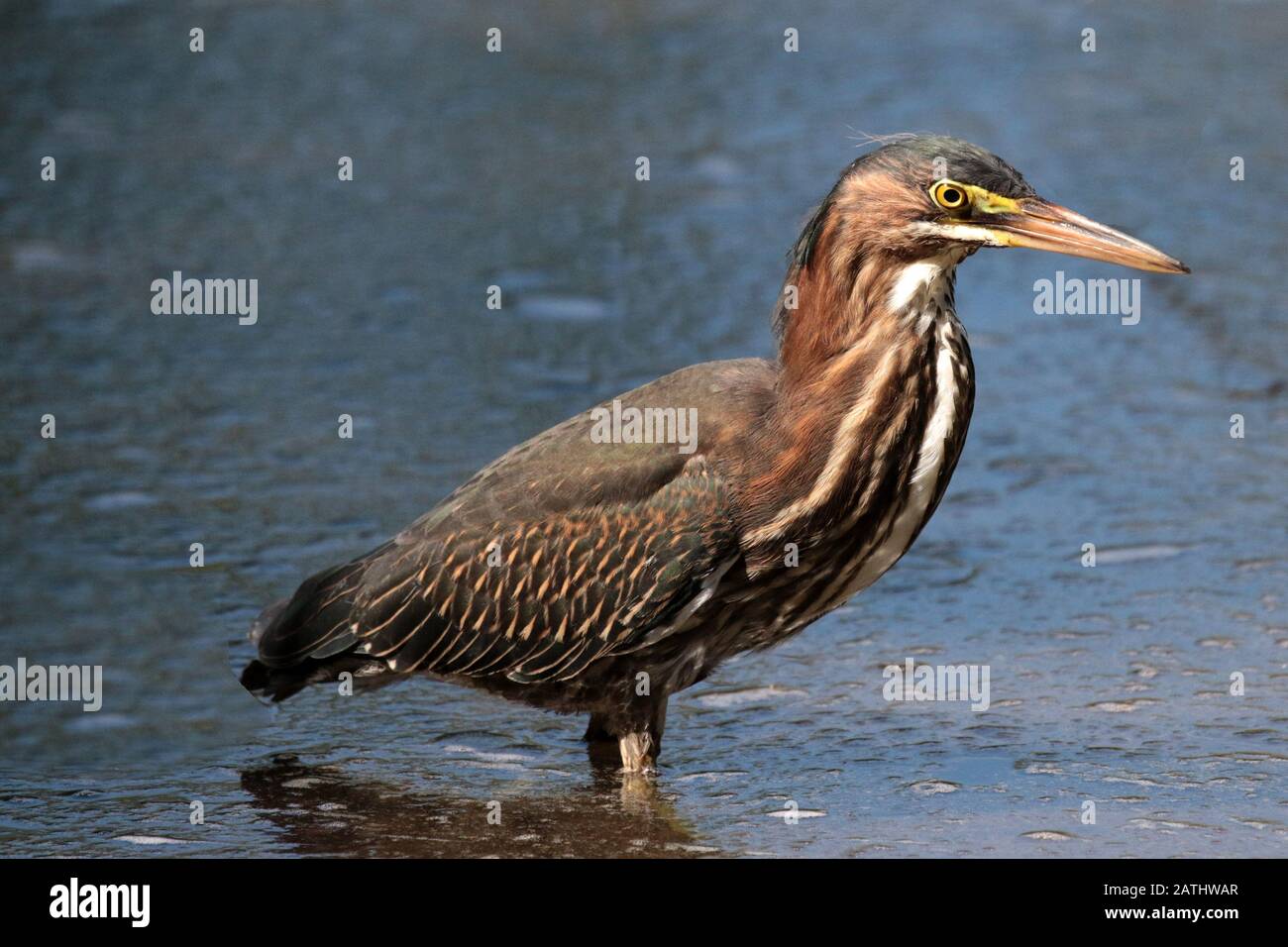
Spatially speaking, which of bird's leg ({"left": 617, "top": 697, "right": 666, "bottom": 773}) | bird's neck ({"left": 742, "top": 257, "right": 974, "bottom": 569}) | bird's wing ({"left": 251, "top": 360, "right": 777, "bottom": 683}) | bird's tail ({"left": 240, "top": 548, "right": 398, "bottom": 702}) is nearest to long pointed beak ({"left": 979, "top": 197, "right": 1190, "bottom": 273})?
bird's neck ({"left": 742, "top": 257, "right": 974, "bottom": 569})

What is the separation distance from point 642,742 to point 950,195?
7.67 feet

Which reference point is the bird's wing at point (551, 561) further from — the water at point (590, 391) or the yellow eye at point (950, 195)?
the yellow eye at point (950, 195)

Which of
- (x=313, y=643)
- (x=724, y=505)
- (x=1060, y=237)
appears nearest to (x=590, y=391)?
(x=313, y=643)

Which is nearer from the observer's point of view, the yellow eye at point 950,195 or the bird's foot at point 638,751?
the yellow eye at point 950,195

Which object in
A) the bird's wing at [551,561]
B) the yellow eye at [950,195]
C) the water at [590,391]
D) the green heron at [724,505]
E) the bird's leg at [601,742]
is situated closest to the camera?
the yellow eye at [950,195]

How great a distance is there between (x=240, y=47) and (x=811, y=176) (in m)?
5.02

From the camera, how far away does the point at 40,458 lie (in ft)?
34.6

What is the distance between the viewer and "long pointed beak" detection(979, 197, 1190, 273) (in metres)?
6.97

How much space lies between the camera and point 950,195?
6934 mm

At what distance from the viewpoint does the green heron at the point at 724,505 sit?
7.04 m

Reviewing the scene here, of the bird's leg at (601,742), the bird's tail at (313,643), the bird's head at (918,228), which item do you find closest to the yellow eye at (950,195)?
the bird's head at (918,228)

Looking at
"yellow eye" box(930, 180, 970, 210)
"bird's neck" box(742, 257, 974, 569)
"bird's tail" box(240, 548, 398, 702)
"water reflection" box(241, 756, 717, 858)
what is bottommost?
"water reflection" box(241, 756, 717, 858)

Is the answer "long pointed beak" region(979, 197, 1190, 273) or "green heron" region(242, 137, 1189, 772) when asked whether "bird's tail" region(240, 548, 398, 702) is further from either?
"long pointed beak" region(979, 197, 1190, 273)

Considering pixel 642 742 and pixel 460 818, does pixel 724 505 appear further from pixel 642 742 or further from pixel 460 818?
pixel 460 818
